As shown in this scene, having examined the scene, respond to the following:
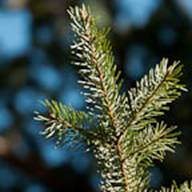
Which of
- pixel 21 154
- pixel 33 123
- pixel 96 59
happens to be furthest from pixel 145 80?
pixel 33 123

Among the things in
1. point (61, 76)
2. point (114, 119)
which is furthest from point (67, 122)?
point (61, 76)

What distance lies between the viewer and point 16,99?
17.1ft

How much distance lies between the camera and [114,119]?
2.45 feet

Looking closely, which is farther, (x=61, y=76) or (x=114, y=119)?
(x=61, y=76)

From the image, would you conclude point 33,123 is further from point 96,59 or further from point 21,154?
point 96,59

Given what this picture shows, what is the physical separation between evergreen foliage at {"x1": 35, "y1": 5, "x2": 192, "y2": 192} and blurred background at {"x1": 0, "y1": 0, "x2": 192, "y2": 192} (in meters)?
3.32

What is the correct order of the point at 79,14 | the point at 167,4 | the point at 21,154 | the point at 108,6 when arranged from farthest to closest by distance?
the point at 108,6, the point at 167,4, the point at 21,154, the point at 79,14

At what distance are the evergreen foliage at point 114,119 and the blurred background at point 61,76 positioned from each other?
3.32 meters

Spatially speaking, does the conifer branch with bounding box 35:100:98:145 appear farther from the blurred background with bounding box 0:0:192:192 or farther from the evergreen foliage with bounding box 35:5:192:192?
the blurred background with bounding box 0:0:192:192

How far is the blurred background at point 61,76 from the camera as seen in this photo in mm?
4465

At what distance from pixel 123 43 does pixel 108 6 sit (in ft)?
1.74

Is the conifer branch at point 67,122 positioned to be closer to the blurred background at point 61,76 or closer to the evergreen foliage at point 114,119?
the evergreen foliage at point 114,119

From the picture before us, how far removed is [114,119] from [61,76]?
4446mm

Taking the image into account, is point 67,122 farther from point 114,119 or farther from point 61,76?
point 61,76
